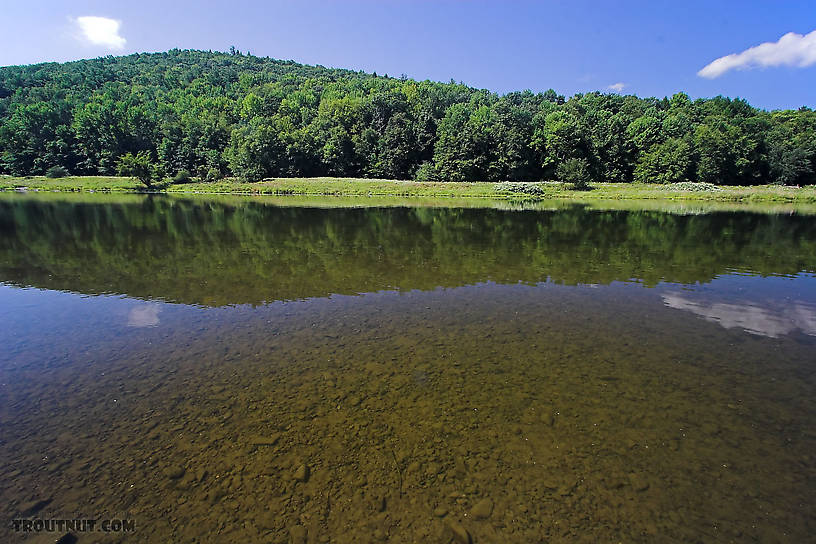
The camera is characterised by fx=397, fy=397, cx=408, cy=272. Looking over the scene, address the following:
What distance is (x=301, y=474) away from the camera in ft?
19.7

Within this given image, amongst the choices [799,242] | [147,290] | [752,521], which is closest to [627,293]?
[752,521]

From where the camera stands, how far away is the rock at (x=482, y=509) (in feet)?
17.7

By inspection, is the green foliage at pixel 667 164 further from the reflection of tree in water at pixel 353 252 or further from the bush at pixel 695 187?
the reflection of tree in water at pixel 353 252

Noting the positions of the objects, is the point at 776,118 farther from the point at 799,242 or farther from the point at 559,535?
the point at 559,535

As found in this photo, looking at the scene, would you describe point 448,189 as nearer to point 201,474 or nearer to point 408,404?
point 408,404

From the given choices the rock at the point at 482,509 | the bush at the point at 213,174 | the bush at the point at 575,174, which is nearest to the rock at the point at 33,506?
the rock at the point at 482,509

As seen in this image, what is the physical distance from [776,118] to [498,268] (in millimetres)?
128319

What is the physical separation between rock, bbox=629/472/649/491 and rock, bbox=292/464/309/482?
192 inches

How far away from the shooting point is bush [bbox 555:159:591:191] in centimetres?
7731

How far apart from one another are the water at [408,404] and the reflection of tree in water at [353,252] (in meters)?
0.36

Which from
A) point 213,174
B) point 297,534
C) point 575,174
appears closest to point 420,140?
point 575,174

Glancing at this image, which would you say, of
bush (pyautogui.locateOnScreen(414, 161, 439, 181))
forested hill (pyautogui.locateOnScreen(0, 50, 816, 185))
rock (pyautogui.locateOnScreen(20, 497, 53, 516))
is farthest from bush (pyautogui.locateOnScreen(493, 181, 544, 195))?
rock (pyautogui.locateOnScreen(20, 497, 53, 516))

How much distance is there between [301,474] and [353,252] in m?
16.6

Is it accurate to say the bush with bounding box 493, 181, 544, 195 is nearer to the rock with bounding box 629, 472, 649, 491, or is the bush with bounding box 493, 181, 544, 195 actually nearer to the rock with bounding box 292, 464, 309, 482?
A: the rock with bounding box 629, 472, 649, 491
